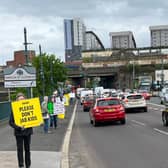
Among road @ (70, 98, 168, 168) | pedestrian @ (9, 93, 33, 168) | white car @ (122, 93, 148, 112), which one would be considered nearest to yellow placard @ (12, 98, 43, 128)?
pedestrian @ (9, 93, 33, 168)

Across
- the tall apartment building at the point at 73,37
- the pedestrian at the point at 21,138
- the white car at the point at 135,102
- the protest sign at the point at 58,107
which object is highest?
the tall apartment building at the point at 73,37

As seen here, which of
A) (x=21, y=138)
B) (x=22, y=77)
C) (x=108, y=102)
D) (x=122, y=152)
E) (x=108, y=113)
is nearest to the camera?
(x=21, y=138)

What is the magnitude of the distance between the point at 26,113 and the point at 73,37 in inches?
6231

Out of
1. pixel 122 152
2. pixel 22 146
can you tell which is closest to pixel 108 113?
pixel 122 152

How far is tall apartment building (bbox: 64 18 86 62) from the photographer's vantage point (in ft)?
542

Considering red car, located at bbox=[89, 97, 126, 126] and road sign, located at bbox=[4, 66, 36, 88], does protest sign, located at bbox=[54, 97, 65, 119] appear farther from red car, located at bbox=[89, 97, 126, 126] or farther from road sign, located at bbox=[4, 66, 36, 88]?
road sign, located at bbox=[4, 66, 36, 88]

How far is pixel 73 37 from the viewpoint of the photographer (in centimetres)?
16800

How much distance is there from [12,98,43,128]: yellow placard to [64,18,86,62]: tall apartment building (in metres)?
151

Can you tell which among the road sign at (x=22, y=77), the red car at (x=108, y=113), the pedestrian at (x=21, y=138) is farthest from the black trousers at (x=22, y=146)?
the road sign at (x=22, y=77)

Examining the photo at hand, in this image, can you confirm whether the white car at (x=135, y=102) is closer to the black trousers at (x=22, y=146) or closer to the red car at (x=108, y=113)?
the red car at (x=108, y=113)

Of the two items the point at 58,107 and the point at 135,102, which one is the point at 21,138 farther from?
the point at 135,102

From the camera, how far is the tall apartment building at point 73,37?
542 ft

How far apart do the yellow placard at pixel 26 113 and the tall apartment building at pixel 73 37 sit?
15061cm

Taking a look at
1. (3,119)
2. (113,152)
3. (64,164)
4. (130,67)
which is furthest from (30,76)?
(130,67)
